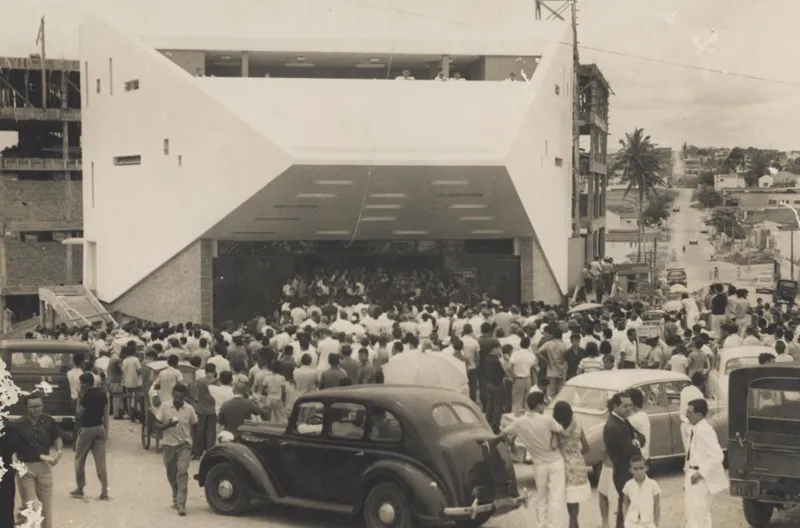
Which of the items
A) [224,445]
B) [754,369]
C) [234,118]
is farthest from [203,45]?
[754,369]

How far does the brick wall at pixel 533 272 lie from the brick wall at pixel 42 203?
22116 millimetres

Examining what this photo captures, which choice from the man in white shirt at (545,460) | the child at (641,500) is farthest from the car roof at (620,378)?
the child at (641,500)

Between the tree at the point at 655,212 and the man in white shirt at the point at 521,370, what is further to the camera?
the tree at the point at 655,212

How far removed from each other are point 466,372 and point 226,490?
4.64 m

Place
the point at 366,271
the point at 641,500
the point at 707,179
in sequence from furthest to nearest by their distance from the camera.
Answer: the point at 707,179, the point at 366,271, the point at 641,500

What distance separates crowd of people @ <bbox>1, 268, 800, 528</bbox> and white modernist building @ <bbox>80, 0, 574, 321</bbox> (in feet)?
15.3

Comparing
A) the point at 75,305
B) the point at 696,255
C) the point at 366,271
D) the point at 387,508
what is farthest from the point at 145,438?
the point at 696,255

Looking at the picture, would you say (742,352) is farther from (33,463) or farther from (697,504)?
(33,463)

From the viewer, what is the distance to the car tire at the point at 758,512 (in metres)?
9.64

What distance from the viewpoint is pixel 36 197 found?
43.8 m

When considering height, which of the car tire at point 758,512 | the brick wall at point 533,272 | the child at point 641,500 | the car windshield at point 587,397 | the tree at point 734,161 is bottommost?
the car tire at point 758,512

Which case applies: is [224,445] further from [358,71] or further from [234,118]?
[358,71]

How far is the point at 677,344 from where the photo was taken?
564 inches

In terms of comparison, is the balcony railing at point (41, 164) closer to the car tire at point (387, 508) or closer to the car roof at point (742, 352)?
the car roof at point (742, 352)
